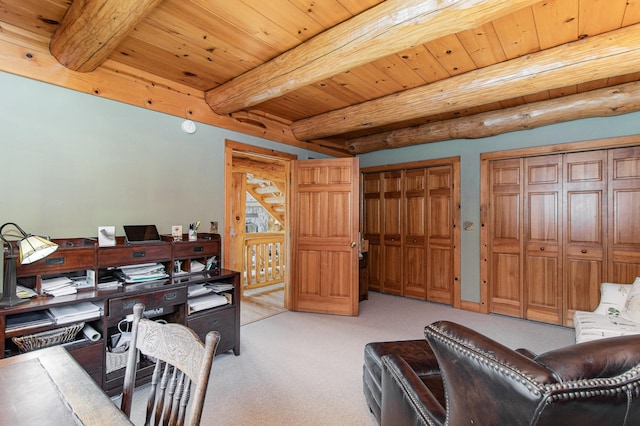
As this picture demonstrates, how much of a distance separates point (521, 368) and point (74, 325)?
2345 millimetres

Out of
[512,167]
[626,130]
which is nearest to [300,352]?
[512,167]

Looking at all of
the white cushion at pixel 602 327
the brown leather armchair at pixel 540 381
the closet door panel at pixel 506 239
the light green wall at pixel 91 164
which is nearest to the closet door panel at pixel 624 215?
the closet door panel at pixel 506 239

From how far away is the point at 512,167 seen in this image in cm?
386

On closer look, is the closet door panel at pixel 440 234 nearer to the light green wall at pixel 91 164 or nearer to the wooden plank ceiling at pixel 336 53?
the wooden plank ceiling at pixel 336 53

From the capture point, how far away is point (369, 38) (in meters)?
1.91

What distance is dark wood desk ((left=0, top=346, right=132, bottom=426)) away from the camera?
0.85m

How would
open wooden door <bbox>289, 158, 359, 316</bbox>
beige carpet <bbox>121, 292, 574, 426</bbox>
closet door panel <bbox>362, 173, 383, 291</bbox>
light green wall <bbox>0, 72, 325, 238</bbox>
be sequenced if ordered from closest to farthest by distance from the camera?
beige carpet <bbox>121, 292, 574, 426</bbox> → light green wall <bbox>0, 72, 325, 238</bbox> → open wooden door <bbox>289, 158, 359, 316</bbox> → closet door panel <bbox>362, 173, 383, 291</bbox>

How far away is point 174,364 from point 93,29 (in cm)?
201

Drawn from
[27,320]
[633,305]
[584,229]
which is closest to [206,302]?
[27,320]

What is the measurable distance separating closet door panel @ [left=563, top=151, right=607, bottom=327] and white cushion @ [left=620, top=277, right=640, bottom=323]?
74cm

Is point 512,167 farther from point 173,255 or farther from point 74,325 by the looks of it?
point 74,325

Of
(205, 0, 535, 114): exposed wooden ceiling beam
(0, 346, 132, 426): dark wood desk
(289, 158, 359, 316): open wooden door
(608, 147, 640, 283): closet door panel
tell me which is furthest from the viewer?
(289, 158, 359, 316): open wooden door

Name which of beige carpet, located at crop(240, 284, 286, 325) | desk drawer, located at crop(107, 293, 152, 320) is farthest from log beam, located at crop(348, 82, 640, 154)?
desk drawer, located at crop(107, 293, 152, 320)

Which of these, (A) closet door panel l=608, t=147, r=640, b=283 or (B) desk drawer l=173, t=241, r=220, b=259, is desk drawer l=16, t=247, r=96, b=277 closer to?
(B) desk drawer l=173, t=241, r=220, b=259
